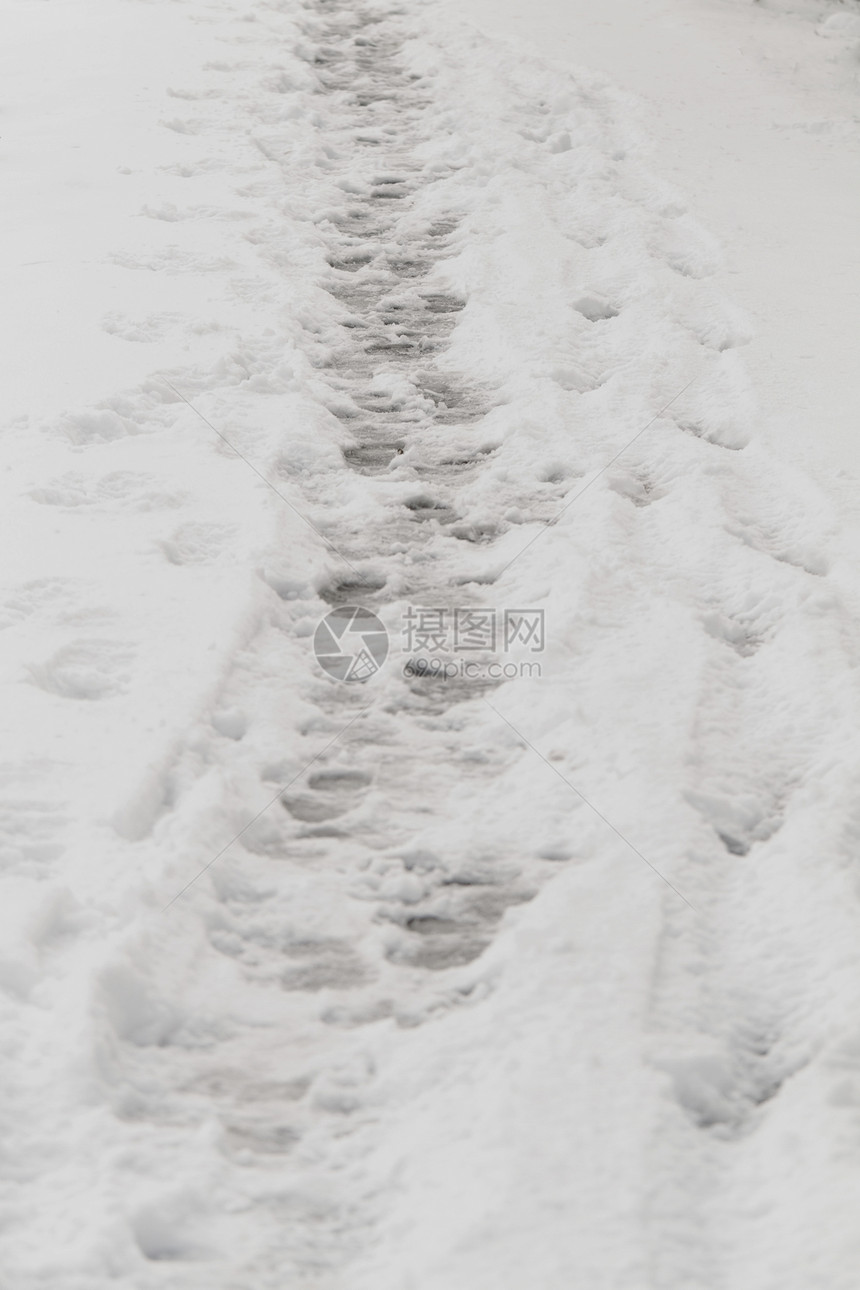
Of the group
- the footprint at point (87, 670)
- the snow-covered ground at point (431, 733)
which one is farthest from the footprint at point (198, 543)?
the footprint at point (87, 670)

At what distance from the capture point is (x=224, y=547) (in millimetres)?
2643

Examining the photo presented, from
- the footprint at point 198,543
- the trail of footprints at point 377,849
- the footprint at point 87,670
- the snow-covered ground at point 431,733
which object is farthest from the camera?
the footprint at point 198,543

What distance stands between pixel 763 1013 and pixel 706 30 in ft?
19.7

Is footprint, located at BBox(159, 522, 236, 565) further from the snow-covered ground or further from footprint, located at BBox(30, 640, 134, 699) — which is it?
footprint, located at BBox(30, 640, 134, 699)

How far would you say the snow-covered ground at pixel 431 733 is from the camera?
1.44m

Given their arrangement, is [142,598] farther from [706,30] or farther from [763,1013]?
[706,30]

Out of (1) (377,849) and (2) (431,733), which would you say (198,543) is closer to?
(2) (431,733)

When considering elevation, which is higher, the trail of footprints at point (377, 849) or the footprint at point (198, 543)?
the trail of footprints at point (377, 849)

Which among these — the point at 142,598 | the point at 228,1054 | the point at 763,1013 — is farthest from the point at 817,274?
the point at 228,1054

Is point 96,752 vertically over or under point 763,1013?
under

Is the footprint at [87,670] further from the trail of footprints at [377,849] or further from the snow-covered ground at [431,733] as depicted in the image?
the trail of footprints at [377,849]

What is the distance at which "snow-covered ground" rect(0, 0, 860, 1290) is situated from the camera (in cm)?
144

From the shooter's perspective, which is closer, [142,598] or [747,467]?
[142,598]

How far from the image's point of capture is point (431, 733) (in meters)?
2.22
